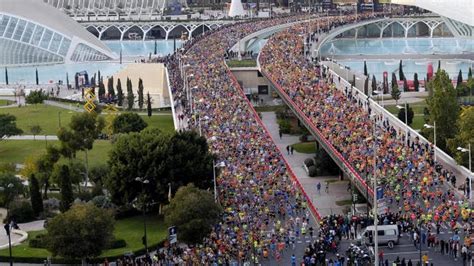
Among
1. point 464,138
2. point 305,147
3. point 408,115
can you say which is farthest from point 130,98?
point 464,138

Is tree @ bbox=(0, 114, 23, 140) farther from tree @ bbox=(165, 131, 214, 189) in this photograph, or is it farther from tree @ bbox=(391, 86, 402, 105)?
tree @ bbox=(391, 86, 402, 105)

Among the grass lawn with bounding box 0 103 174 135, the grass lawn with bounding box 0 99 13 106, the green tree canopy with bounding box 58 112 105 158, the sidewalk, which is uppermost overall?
the green tree canopy with bounding box 58 112 105 158

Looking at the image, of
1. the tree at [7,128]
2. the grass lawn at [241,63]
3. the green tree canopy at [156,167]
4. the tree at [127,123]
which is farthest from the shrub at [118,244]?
the grass lawn at [241,63]

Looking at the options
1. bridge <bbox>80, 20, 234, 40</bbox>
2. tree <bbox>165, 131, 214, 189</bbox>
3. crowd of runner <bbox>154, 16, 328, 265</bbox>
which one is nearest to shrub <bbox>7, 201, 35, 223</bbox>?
tree <bbox>165, 131, 214, 189</bbox>

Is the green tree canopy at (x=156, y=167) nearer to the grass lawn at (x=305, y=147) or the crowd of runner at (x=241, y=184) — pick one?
the crowd of runner at (x=241, y=184)

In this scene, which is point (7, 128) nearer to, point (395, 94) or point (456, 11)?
point (395, 94)
